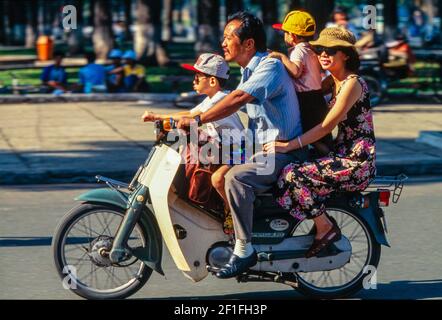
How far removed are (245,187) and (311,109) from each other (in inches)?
26.3

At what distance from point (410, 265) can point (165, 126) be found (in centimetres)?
244

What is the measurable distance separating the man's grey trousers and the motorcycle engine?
0.47 ft

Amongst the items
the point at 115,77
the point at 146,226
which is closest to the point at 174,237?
the point at 146,226

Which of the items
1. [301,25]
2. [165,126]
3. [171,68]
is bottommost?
[171,68]

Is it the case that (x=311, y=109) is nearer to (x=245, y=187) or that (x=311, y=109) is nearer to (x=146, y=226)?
(x=245, y=187)

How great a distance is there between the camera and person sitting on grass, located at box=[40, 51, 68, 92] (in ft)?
67.3

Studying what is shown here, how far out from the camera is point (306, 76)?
21.2ft

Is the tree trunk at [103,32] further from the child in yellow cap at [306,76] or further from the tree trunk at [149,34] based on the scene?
the child in yellow cap at [306,76]

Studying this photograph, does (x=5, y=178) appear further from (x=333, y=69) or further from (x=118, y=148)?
(x=333, y=69)

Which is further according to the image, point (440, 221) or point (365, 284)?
point (440, 221)

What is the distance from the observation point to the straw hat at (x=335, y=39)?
20.8ft

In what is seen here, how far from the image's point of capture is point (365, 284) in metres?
6.72
